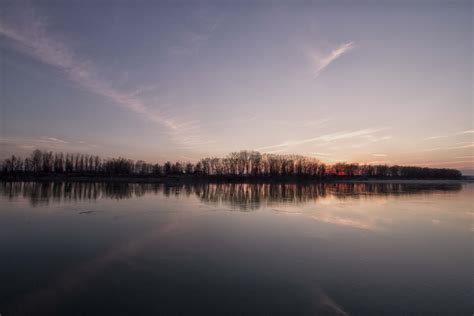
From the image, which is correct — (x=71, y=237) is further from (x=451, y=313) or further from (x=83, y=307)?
(x=451, y=313)

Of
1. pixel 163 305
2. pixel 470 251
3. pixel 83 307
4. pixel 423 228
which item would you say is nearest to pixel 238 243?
pixel 163 305

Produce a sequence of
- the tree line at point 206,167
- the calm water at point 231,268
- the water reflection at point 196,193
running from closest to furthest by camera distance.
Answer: the calm water at point 231,268 < the water reflection at point 196,193 < the tree line at point 206,167

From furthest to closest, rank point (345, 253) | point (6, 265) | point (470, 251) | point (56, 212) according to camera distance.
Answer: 1. point (56, 212)
2. point (470, 251)
3. point (345, 253)
4. point (6, 265)

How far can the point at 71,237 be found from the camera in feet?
30.1

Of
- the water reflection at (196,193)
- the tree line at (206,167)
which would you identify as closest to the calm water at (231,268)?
the water reflection at (196,193)

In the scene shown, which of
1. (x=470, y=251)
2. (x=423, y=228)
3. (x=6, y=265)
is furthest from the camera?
(x=423, y=228)

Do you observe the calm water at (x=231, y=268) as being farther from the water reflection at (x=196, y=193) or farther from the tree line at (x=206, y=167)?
the tree line at (x=206, y=167)

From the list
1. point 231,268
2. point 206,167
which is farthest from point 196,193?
point 206,167

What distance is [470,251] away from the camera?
838 centimetres

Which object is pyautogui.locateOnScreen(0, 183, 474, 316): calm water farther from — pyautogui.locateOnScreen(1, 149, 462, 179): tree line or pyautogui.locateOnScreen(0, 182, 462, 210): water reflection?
pyautogui.locateOnScreen(1, 149, 462, 179): tree line

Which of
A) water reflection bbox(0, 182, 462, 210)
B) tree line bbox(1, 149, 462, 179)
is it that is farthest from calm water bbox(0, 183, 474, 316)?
tree line bbox(1, 149, 462, 179)

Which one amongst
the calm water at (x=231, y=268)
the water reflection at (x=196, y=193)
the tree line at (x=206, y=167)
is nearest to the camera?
the calm water at (x=231, y=268)

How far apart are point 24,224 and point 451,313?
13.9 metres

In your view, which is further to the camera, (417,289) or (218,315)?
(417,289)
